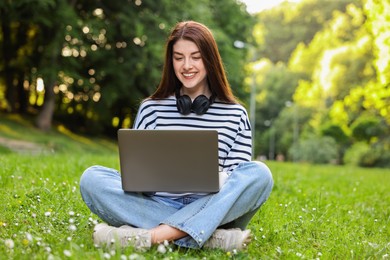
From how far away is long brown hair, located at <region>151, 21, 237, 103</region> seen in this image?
389 centimetres

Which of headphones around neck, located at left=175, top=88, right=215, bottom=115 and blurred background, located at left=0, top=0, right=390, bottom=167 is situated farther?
blurred background, located at left=0, top=0, right=390, bottom=167

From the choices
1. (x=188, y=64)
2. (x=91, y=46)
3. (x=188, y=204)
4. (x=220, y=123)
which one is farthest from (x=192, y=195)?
(x=91, y=46)

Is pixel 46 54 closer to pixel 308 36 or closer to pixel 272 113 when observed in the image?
pixel 272 113

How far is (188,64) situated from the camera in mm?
3893

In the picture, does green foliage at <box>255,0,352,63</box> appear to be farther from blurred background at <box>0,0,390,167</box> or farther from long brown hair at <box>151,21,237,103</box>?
long brown hair at <box>151,21,237,103</box>

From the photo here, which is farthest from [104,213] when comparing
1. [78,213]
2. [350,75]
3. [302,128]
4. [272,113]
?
[272,113]

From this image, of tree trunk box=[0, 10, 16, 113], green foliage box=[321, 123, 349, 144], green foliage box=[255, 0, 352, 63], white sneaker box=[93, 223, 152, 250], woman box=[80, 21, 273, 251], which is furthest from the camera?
green foliage box=[255, 0, 352, 63]

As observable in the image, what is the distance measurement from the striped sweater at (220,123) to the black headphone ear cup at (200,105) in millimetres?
47

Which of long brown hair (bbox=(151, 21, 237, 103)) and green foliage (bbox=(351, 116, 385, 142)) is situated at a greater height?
long brown hair (bbox=(151, 21, 237, 103))

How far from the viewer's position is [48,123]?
21672mm

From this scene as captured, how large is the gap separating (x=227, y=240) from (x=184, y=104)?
971 millimetres

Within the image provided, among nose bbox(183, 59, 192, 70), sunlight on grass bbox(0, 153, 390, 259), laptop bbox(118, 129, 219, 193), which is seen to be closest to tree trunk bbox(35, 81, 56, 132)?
sunlight on grass bbox(0, 153, 390, 259)

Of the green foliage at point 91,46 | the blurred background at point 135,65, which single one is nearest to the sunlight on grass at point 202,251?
the blurred background at point 135,65

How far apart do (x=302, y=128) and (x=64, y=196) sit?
4659 cm
